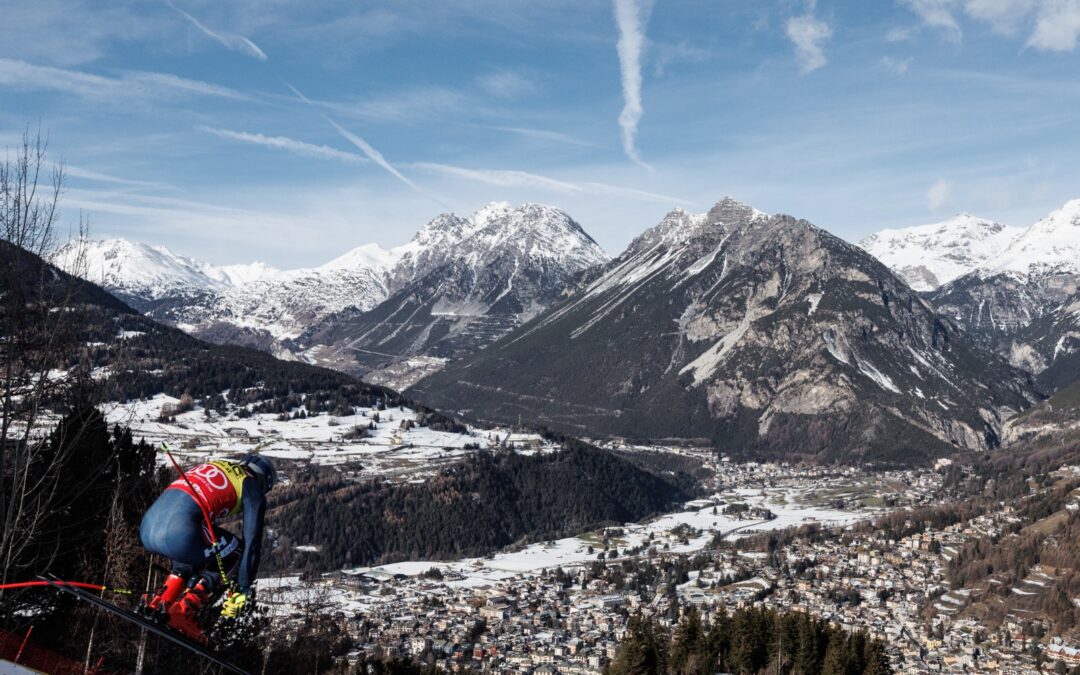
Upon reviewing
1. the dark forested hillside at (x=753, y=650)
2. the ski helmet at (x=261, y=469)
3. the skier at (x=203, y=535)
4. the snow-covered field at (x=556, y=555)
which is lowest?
the snow-covered field at (x=556, y=555)

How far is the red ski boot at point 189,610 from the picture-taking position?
13688mm

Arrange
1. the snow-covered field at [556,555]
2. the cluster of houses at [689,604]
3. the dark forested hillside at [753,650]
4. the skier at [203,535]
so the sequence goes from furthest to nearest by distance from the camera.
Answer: the snow-covered field at [556,555], the cluster of houses at [689,604], the dark forested hillside at [753,650], the skier at [203,535]

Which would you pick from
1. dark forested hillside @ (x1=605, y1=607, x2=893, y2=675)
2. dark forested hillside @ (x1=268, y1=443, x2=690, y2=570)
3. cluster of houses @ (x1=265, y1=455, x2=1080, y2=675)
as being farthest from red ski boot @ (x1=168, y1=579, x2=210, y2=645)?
dark forested hillside @ (x1=268, y1=443, x2=690, y2=570)

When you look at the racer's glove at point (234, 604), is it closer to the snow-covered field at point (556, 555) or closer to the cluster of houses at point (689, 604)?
the cluster of houses at point (689, 604)

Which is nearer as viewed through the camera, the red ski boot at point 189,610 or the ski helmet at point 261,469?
the red ski boot at point 189,610

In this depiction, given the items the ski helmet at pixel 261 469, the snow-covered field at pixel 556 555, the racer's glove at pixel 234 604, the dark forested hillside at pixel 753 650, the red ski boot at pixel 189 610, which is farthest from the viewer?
the snow-covered field at pixel 556 555

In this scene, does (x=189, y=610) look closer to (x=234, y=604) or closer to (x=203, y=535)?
(x=234, y=604)

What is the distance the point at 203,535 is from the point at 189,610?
1244mm

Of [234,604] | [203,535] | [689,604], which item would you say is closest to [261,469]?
[203,535]

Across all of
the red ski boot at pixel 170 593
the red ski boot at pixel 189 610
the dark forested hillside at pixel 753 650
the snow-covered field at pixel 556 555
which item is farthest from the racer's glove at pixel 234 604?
the snow-covered field at pixel 556 555

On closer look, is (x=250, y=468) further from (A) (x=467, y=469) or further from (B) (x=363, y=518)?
(A) (x=467, y=469)

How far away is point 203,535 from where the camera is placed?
1370 centimetres

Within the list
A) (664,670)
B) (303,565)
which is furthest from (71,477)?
(303,565)

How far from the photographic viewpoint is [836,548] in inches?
5979
